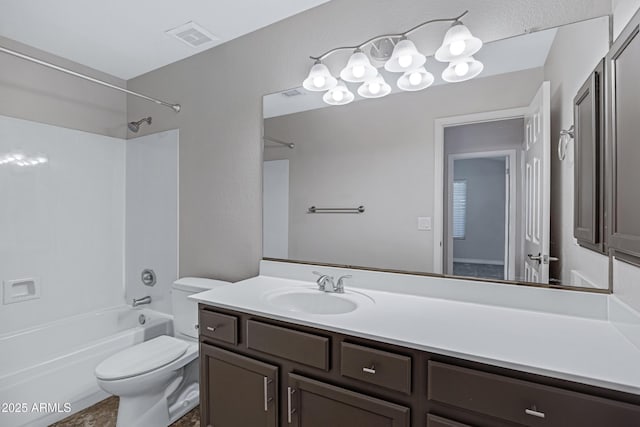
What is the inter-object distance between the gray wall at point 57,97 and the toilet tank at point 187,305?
61.0 inches

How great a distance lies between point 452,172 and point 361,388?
1002mm

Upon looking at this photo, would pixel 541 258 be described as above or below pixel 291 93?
below

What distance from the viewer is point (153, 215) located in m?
2.61

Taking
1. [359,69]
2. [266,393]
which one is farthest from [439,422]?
[359,69]

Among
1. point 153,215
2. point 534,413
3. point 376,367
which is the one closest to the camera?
point 534,413

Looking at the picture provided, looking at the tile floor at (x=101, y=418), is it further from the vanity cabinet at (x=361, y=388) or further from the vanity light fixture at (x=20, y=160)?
the vanity light fixture at (x=20, y=160)

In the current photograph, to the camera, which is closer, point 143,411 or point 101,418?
point 143,411

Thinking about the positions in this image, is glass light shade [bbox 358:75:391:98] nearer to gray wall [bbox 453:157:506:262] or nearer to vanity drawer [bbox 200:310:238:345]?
gray wall [bbox 453:157:506:262]

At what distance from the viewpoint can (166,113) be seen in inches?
98.9

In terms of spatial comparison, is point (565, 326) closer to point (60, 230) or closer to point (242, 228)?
point (242, 228)

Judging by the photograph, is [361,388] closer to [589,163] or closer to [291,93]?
[589,163]

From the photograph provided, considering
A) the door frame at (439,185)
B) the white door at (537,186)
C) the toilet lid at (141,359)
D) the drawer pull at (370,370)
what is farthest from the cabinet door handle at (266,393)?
the white door at (537,186)

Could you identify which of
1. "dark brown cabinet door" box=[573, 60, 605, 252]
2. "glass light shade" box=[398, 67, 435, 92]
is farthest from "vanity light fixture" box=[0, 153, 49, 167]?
"dark brown cabinet door" box=[573, 60, 605, 252]

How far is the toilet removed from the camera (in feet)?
5.43
